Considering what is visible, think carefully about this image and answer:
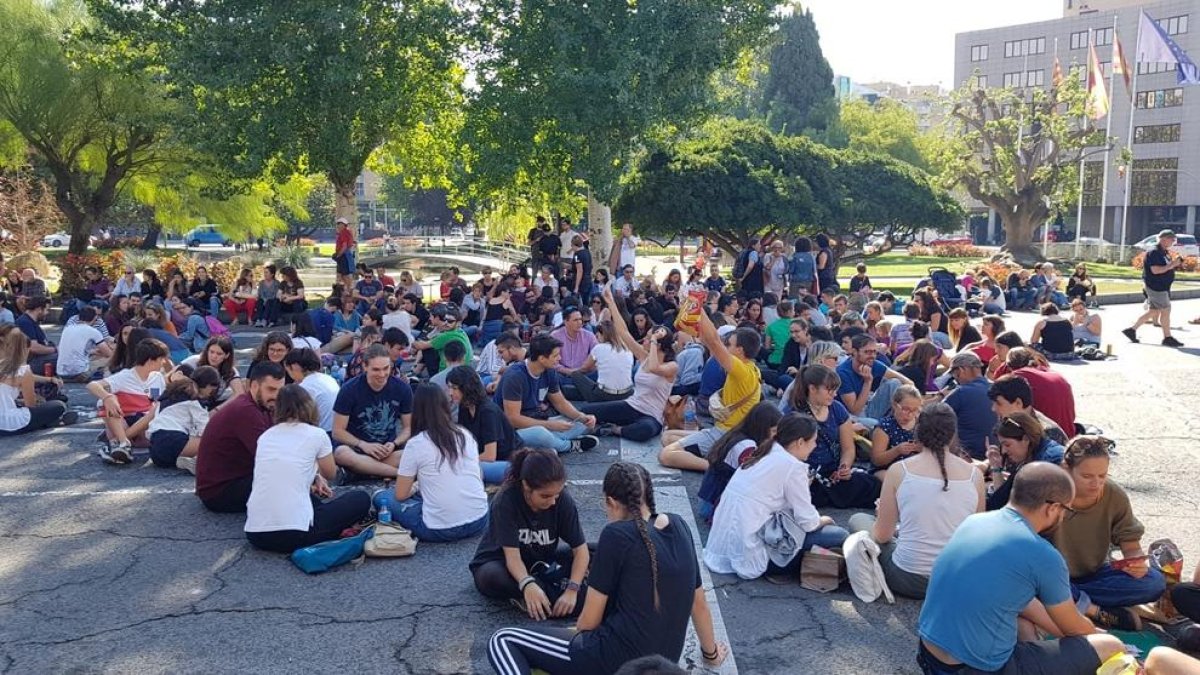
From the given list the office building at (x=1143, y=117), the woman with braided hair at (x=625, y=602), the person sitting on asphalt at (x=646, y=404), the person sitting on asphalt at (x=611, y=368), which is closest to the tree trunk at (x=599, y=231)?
the person sitting on asphalt at (x=611, y=368)

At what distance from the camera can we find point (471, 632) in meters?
5.71

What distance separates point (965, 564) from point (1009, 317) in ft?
61.2

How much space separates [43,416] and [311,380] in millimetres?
3616

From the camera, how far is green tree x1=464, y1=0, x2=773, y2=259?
68.8 ft

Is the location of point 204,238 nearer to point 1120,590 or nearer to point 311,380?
point 311,380

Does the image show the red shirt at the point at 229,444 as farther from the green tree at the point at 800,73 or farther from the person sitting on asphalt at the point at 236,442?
the green tree at the point at 800,73

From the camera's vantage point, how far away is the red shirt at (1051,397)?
325 inches

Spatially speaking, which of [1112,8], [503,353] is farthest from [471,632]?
[1112,8]

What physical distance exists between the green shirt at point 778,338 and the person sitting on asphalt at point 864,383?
297 cm

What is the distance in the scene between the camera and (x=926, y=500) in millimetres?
5805

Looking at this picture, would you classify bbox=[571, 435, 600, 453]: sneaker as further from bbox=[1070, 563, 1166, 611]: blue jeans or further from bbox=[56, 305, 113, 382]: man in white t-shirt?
bbox=[56, 305, 113, 382]: man in white t-shirt

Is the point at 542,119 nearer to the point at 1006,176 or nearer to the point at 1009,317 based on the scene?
the point at 1009,317

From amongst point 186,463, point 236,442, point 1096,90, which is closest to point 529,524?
point 236,442

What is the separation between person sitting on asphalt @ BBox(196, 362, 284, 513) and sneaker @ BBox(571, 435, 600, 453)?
124 inches
